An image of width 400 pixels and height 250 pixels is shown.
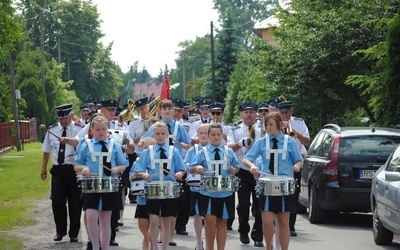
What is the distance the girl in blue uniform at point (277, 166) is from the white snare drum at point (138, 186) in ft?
4.08

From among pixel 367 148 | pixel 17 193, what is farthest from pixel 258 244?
pixel 17 193

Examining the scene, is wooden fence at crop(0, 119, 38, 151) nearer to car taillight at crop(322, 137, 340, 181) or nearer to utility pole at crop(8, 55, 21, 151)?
utility pole at crop(8, 55, 21, 151)

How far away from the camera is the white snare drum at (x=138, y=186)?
39.7 ft

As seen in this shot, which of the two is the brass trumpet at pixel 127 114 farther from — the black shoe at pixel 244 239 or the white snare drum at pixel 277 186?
the white snare drum at pixel 277 186

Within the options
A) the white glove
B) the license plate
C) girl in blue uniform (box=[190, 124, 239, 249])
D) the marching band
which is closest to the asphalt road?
the license plate

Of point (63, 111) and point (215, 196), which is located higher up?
point (63, 111)

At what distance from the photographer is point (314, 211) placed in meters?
17.1

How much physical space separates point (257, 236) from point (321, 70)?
22.6m

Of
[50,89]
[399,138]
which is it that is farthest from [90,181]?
[50,89]

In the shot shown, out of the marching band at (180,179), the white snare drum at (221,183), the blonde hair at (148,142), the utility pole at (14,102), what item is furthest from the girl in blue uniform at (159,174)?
the utility pole at (14,102)

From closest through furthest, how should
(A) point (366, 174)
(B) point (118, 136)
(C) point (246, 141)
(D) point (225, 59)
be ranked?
(B) point (118, 136) < (C) point (246, 141) < (A) point (366, 174) < (D) point (225, 59)

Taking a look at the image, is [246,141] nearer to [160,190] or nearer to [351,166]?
[160,190]

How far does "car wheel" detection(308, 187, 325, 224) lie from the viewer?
1704 centimetres

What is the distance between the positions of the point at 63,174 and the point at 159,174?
3.06m
